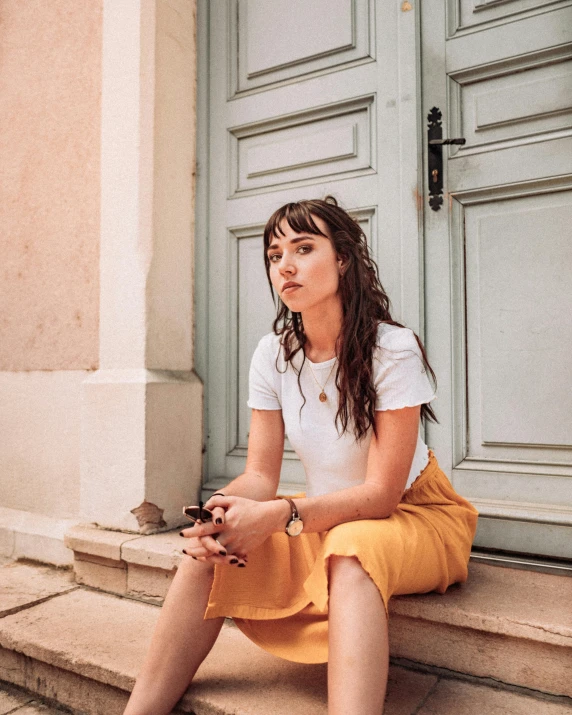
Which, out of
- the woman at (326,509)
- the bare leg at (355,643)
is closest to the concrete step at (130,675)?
the woman at (326,509)

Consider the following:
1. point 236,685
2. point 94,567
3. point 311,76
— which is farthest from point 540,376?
point 94,567

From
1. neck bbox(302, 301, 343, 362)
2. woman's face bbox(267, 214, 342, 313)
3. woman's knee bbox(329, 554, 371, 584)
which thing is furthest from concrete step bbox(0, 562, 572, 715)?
woman's face bbox(267, 214, 342, 313)

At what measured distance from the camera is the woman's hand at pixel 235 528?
1319 mm

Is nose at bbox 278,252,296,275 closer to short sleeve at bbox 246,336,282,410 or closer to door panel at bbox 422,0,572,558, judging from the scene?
short sleeve at bbox 246,336,282,410

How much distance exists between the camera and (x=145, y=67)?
95.1 inches

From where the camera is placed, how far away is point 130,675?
156cm

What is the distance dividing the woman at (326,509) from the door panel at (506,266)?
1.20 ft

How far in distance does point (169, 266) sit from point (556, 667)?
194 cm

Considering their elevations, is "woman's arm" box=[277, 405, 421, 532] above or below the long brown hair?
below

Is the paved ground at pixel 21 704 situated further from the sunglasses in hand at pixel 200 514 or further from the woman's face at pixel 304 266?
the woman's face at pixel 304 266

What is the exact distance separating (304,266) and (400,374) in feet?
1.27

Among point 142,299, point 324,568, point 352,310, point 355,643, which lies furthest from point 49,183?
point 355,643

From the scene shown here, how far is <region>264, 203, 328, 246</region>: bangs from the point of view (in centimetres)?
156

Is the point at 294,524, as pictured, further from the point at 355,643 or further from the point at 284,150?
the point at 284,150
